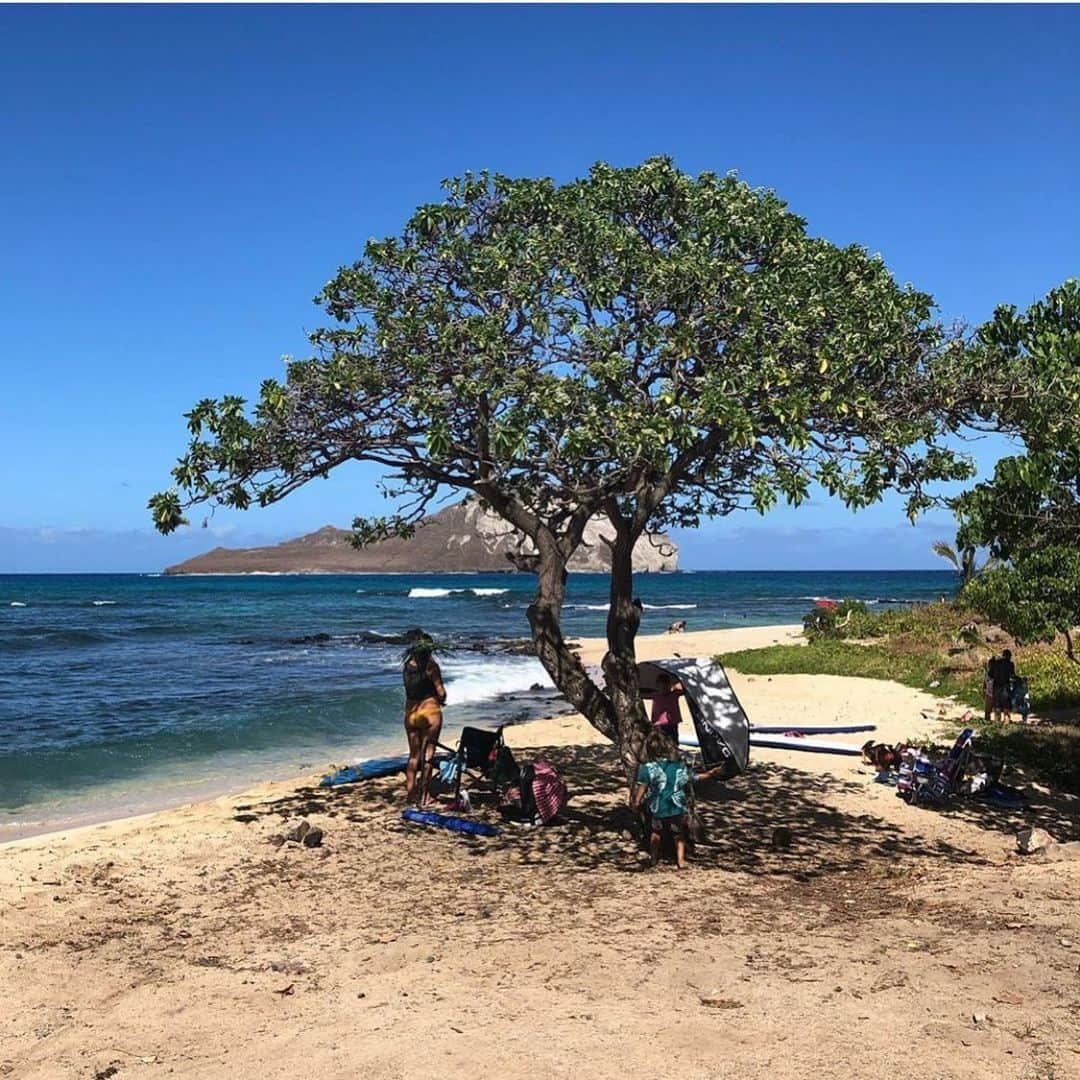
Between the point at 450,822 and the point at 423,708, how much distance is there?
1508 mm

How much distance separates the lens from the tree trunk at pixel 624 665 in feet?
37.6

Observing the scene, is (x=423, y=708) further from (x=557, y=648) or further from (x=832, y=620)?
(x=832, y=620)

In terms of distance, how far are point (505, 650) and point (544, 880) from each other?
3317 centimetres

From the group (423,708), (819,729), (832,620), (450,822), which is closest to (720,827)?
(450,822)

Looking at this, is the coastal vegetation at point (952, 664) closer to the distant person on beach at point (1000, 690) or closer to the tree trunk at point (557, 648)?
the distant person on beach at point (1000, 690)

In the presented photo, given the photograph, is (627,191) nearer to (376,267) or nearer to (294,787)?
(376,267)

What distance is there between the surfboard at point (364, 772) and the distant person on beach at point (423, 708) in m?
1.82

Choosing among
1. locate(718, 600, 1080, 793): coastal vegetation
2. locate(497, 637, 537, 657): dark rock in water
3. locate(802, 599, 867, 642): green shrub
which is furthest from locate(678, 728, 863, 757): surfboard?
locate(497, 637, 537, 657): dark rock in water

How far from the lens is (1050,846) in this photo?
34.4 ft

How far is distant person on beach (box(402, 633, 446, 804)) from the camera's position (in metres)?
12.4

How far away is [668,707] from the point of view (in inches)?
531

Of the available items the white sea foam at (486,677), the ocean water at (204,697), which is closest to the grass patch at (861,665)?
the ocean water at (204,697)

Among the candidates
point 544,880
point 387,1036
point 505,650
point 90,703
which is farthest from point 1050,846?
point 505,650

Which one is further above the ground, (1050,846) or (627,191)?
(627,191)
